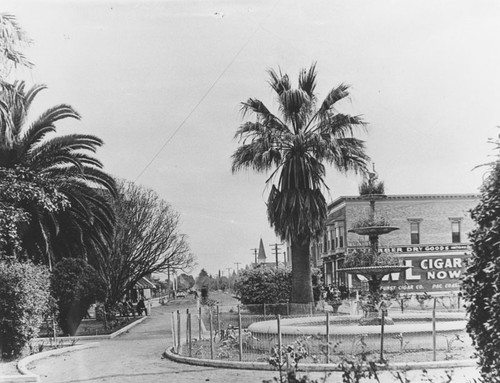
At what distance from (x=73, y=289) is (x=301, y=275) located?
777cm

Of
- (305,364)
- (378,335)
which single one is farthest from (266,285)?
(305,364)

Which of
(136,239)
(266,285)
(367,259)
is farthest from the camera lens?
(136,239)

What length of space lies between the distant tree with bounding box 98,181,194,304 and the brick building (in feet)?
57.1

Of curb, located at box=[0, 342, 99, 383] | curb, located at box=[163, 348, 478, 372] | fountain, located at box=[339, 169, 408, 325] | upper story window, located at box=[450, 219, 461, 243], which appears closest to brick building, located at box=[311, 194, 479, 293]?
upper story window, located at box=[450, 219, 461, 243]

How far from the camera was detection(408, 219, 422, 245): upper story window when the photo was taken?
59.8 m

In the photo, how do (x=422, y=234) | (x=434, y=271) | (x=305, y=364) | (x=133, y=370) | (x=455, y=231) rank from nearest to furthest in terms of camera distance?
(x=305, y=364), (x=133, y=370), (x=434, y=271), (x=422, y=234), (x=455, y=231)

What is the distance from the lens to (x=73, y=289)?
2356cm

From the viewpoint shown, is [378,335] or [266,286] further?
[266,286]

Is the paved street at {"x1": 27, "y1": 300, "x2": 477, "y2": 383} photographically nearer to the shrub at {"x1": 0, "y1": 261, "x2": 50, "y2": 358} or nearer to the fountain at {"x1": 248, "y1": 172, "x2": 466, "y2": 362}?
the shrub at {"x1": 0, "y1": 261, "x2": 50, "y2": 358}

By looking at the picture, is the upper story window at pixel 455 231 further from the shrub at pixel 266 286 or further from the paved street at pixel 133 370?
the paved street at pixel 133 370

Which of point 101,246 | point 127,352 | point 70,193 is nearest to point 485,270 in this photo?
point 127,352

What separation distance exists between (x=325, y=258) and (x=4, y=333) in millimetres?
54483

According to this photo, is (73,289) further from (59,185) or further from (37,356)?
(37,356)

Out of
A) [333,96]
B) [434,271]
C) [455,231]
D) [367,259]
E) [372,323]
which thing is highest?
[333,96]
